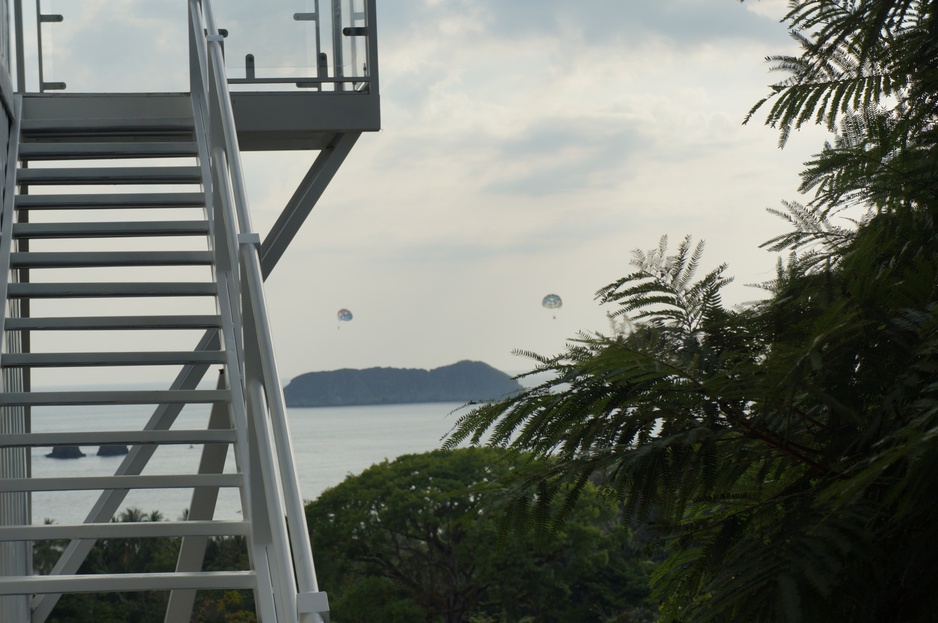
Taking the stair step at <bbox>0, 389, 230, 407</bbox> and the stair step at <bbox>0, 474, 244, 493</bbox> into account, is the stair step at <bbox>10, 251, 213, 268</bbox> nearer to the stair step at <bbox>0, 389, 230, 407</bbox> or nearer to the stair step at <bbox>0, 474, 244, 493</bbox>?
the stair step at <bbox>0, 389, 230, 407</bbox>

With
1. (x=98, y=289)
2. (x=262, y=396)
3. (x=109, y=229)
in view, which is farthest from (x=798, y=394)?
(x=109, y=229)

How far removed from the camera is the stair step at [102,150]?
602 cm

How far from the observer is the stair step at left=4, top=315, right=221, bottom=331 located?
4730 millimetres

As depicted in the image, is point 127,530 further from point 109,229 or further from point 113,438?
point 109,229

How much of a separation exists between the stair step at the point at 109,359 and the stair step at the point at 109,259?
603mm

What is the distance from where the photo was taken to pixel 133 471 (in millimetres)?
5922

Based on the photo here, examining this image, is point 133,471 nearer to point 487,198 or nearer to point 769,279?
point 769,279

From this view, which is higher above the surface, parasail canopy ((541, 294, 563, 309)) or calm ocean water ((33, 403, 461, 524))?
parasail canopy ((541, 294, 563, 309))

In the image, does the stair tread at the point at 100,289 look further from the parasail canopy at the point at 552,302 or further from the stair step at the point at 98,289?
the parasail canopy at the point at 552,302

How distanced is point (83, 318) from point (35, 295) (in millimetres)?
437

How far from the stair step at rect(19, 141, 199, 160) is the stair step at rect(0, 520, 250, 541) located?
2.73m

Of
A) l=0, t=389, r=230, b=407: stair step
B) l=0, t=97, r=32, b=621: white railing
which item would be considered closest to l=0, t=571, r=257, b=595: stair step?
l=0, t=389, r=230, b=407: stair step

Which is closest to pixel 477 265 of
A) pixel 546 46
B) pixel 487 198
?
pixel 487 198

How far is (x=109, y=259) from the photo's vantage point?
17.3 ft
